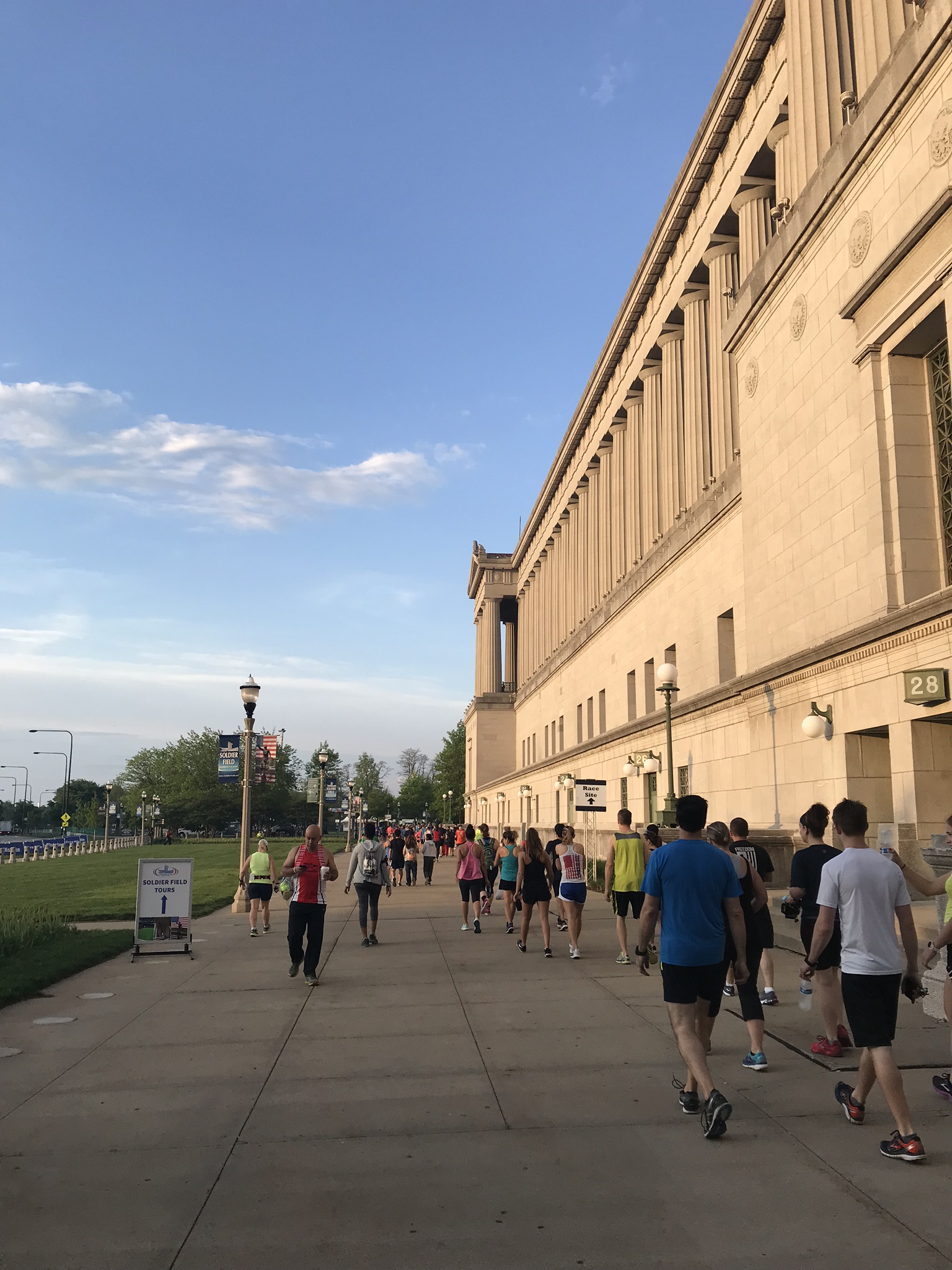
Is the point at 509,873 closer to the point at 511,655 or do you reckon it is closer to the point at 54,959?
the point at 54,959

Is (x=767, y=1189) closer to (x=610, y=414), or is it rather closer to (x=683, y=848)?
(x=683, y=848)

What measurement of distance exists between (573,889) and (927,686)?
219 inches

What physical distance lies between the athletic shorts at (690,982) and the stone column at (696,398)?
2427 centimetres

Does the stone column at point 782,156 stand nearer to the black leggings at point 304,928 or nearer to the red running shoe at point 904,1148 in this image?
the black leggings at point 304,928

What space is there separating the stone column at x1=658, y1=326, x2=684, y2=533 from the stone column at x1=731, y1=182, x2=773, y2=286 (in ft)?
24.8

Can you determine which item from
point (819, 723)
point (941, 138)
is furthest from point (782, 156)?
point (819, 723)

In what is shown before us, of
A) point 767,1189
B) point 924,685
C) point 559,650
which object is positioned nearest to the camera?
point 767,1189

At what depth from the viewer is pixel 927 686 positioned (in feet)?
43.4

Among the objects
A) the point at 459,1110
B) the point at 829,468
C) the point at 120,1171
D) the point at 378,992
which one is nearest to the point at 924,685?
the point at 829,468

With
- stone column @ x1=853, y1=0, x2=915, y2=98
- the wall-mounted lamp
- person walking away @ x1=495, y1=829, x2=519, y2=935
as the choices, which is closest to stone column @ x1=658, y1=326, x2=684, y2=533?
stone column @ x1=853, y1=0, x2=915, y2=98

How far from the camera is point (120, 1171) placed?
17.9ft

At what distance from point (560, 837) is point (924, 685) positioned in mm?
5696

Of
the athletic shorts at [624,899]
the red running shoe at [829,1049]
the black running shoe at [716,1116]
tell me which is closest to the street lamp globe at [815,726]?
the athletic shorts at [624,899]

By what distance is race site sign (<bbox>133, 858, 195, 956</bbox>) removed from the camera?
1443 cm
